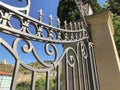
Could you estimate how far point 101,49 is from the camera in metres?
2.20

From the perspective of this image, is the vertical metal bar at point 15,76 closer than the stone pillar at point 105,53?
Yes

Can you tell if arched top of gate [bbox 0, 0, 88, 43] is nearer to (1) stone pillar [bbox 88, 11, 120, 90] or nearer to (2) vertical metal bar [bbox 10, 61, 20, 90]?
(2) vertical metal bar [bbox 10, 61, 20, 90]

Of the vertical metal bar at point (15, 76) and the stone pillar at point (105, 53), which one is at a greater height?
the stone pillar at point (105, 53)

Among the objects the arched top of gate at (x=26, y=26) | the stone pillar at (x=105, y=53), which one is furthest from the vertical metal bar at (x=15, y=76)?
the stone pillar at (x=105, y=53)

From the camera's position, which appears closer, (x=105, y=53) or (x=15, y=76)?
(x=15, y=76)

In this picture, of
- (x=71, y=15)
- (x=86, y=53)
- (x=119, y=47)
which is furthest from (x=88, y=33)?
(x=119, y=47)

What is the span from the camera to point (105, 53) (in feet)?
7.08

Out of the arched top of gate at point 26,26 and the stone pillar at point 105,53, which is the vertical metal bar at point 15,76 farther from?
the stone pillar at point 105,53

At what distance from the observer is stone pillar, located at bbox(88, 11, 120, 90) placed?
2013 mm

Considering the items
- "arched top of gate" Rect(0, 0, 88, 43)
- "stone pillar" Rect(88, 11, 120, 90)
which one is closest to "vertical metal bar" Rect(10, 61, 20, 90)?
"arched top of gate" Rect(0, 0, 88, 43)

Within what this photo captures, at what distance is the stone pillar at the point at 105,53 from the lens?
2.01 metres

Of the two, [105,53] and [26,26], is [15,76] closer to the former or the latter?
[26,26]

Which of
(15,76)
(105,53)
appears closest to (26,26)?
(15,76)

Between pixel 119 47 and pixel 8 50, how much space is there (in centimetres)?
389
